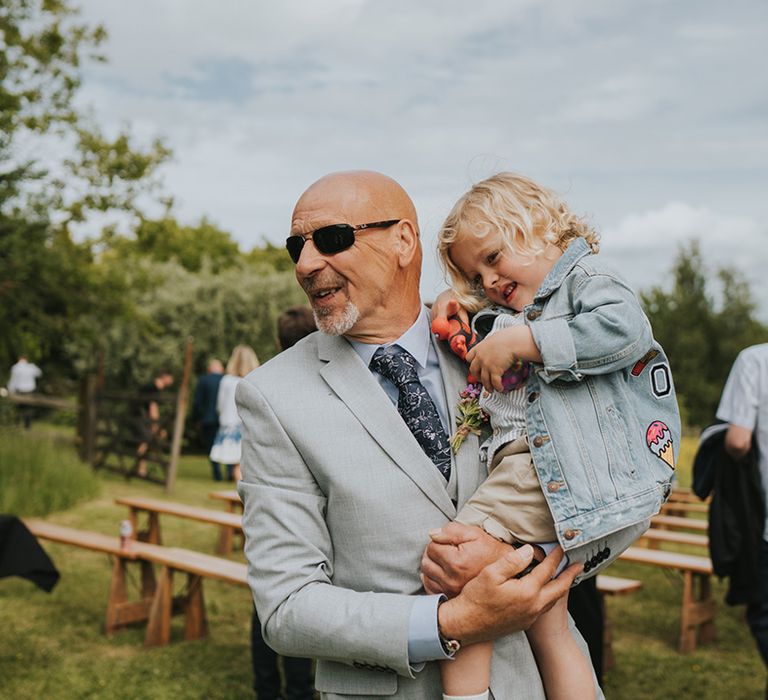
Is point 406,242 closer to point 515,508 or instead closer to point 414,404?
point 414,404

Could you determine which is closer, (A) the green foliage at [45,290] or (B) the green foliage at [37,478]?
(B) the green foliage at [37,478]

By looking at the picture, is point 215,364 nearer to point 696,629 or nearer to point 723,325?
point 696,629

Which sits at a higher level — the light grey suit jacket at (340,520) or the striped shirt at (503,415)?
the striped shirt at (503,415)

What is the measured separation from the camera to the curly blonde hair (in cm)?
217

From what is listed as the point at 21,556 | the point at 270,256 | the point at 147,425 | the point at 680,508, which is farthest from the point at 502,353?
the point at 270,256

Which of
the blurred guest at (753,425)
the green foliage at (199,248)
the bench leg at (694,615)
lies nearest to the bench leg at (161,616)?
the bench leg at (694,615)

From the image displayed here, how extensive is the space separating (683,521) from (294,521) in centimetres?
701

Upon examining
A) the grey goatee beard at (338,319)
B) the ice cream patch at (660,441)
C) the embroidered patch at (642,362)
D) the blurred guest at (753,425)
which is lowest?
the blurred guest at (753,425)

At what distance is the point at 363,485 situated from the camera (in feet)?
6.53

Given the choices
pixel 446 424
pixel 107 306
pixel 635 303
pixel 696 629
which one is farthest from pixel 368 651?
pixel 107 306

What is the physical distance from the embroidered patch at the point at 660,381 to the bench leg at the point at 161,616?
530 centimetres

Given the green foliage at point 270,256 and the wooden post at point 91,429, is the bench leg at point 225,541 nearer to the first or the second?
the wooden post at point 91,429

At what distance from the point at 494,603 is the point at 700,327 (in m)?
50.3

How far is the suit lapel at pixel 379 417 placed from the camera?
2016mm
